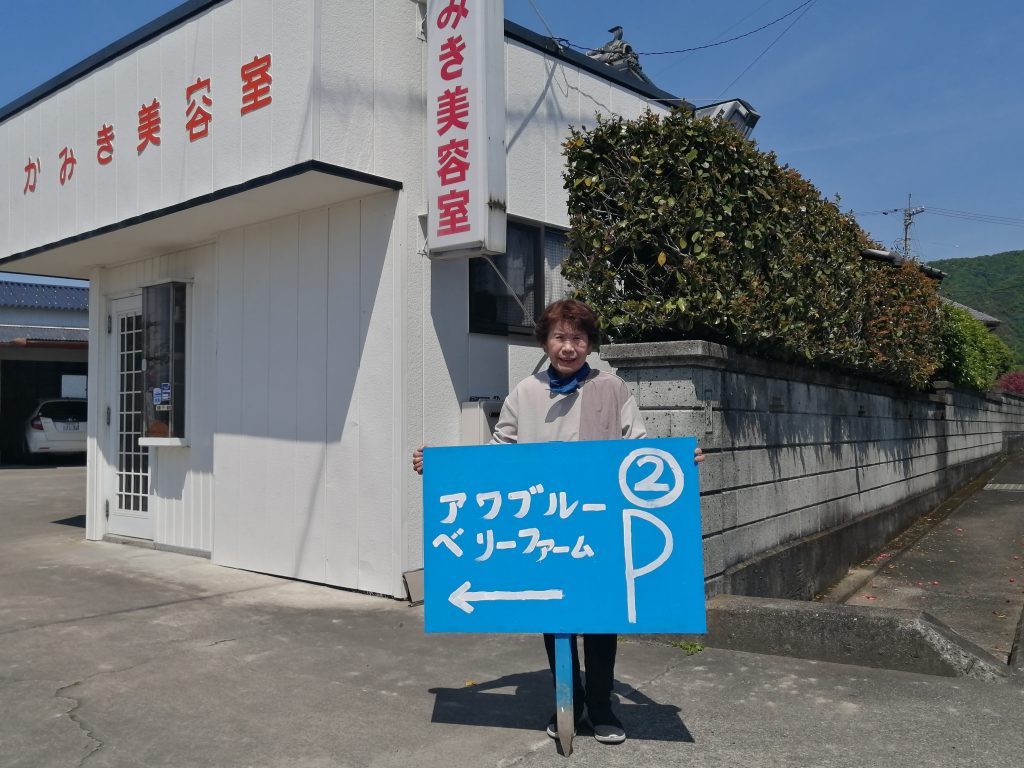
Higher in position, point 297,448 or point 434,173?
point 434,173

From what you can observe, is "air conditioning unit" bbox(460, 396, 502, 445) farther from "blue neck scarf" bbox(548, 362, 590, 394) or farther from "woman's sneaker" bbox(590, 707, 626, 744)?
"woman's sneaker" bbox(590, 707, 626, 744)

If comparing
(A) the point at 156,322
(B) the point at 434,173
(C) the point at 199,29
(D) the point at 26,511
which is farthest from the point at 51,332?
(B) the point at 434,173

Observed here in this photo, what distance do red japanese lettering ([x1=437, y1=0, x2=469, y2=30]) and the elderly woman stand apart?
3.17 metres

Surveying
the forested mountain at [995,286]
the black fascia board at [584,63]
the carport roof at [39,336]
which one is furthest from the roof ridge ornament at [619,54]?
the forested mountain at [995,286]

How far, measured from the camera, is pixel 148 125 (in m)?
7.11

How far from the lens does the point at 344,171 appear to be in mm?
5859

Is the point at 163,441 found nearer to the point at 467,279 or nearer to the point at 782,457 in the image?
the point at 467,279

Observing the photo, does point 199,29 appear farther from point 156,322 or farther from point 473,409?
point 473,409

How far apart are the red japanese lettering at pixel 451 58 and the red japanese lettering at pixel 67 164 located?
4.02m

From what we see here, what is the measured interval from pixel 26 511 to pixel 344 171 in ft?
27.8

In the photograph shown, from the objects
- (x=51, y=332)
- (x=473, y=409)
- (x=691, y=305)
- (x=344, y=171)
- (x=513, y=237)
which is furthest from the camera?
(x=51, y=332)

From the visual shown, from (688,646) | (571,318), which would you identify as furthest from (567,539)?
(688,646)

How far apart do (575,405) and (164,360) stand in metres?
5.91

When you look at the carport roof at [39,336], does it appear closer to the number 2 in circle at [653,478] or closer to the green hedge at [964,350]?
the green hedge at [964,350]
